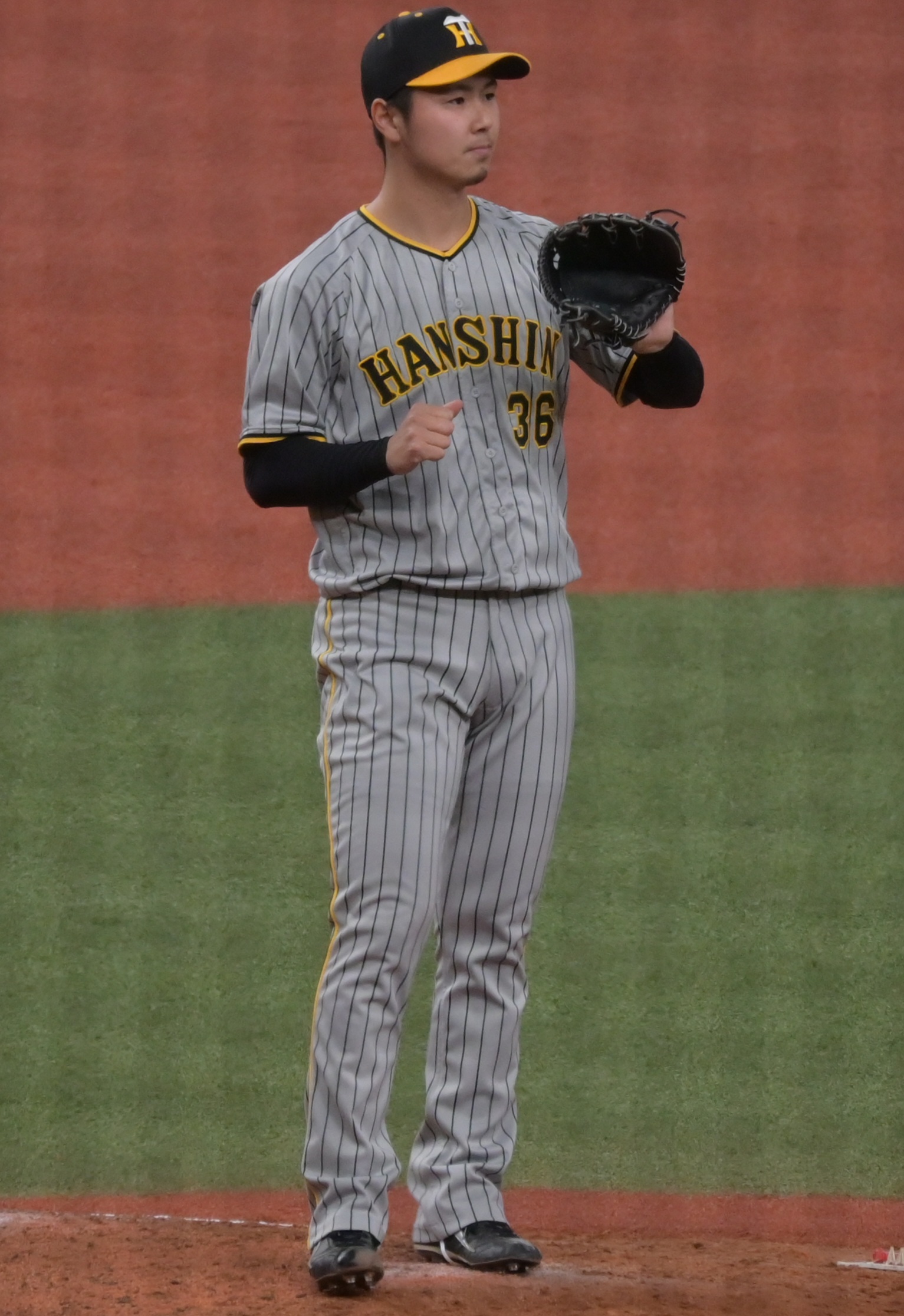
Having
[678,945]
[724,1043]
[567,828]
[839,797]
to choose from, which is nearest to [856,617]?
[839,797]

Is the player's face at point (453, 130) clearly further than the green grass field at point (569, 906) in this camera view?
No

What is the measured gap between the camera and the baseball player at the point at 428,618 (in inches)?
84.7

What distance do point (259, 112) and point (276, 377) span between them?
554cm

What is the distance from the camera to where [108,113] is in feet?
24.4

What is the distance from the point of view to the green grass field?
11.6ft

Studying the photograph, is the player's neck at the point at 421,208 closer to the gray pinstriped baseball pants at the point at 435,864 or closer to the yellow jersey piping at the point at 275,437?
the yellow jersey piping at the point at 275,437

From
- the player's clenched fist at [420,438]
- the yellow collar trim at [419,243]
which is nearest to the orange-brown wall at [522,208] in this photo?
the yellow collar trim at [419,243]

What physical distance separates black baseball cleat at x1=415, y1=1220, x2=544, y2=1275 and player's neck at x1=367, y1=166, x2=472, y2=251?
1251 mm

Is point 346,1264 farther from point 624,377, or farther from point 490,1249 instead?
point 624,377

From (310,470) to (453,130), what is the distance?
0.46 metres

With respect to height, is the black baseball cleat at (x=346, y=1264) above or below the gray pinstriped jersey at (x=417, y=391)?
below

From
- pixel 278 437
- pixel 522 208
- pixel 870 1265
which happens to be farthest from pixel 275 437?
pixel 522 208

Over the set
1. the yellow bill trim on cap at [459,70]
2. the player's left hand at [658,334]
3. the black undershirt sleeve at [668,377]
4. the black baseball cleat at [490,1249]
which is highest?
the yellow bill trim on cap at [459,70]

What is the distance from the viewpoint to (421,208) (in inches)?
89.6
